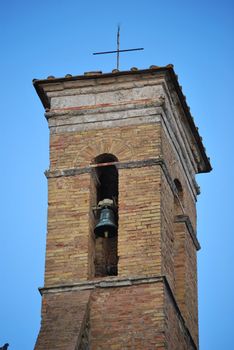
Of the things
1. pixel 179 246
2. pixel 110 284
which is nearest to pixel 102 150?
pixel 179 246

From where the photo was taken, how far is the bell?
3406 cm

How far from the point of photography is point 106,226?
34.1 meters

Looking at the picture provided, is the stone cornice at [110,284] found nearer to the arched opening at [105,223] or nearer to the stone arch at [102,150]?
the arched opening at [105,223]

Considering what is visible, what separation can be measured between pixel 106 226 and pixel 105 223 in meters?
0.07

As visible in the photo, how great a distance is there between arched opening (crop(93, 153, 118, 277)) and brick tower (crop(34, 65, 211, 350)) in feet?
0.07

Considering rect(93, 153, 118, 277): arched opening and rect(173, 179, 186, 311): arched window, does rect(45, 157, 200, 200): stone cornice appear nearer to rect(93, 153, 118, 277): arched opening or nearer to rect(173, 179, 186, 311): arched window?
rect(93, 153, 118, 277): arched opening

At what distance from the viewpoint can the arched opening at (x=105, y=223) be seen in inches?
1345

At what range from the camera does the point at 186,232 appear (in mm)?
36031

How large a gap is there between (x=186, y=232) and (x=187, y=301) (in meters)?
1.63

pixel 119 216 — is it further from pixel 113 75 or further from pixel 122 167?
pixel 113 75

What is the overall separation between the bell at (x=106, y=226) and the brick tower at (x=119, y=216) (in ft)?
0.07

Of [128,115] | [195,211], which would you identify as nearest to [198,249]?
[195,211]

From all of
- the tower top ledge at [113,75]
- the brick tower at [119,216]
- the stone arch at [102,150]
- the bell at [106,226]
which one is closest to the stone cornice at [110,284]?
the brick tower at [119,216]

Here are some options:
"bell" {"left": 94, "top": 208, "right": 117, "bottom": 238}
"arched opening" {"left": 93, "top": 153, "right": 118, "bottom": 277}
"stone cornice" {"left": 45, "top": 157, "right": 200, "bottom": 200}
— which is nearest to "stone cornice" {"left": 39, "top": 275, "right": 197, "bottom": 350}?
"arched opening" {"left": 93, "top": 153, "right": 118, "bottom": 277}
